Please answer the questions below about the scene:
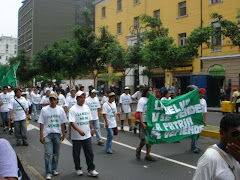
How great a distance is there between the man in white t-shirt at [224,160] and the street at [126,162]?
347 centimetres

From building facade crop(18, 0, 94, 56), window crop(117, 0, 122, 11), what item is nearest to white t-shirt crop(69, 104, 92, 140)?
window crop(117, 0, 122, 11)

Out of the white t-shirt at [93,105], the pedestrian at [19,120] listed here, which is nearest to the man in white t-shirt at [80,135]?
the white t-shirt at [93,105]

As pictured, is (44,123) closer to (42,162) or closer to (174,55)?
(42,162)

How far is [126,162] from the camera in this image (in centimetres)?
645

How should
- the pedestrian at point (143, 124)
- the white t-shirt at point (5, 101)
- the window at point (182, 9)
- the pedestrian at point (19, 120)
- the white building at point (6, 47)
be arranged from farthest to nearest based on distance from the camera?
1. the white building at point (6, 47)
2. the window at point (182, 9)
3. the white t-shirt at point (5, 101)
4. the pedestrian at point (19, 120)
5. the pedestrian at point (143, 124)

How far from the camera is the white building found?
11669 cm

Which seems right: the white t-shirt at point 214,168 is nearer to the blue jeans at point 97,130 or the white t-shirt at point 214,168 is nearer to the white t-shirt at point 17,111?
the blue jeans at point 97,130

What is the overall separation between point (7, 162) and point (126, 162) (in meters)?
4.89

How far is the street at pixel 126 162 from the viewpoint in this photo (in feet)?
18.2

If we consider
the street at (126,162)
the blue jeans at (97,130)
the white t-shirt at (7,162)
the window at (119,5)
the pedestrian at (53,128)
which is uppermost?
the window at (119,5)

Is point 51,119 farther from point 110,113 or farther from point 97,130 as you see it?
point 97,130

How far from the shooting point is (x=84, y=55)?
72.0 ft

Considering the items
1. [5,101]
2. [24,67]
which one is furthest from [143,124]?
[24,67]

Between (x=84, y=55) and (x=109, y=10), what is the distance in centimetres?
1690
